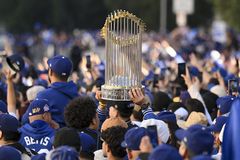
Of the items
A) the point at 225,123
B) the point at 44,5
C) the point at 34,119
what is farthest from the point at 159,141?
A: the point at 44,5

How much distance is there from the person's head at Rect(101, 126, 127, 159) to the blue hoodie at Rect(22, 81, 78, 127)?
2.38 meters

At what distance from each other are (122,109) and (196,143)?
90.5 inches

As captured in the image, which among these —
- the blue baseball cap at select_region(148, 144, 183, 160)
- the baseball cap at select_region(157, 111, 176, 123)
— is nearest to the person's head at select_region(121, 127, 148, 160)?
the blue baseball cap at select_region(148, 144, 183, 160)

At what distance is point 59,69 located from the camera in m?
11.6

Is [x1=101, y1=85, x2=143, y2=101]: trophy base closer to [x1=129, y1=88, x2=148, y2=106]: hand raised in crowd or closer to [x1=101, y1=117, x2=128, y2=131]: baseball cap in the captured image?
[x1=129, y1=88, x2=148, y2=106]: hand raised in crowd

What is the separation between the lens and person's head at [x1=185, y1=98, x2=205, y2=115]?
1192 cm

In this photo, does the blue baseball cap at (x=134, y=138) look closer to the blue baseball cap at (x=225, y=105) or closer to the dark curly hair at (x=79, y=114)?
the dark curly hair at (x=79, y=114)

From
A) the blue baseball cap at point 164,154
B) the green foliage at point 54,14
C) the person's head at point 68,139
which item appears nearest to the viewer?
the blue baseball cap at point 164,154

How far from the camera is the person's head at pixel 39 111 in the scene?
1044 cm

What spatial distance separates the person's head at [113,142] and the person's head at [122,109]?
3.34ft

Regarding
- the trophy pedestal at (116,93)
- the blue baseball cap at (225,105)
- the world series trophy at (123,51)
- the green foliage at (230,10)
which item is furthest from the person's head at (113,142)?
the green foliage at (230,10)

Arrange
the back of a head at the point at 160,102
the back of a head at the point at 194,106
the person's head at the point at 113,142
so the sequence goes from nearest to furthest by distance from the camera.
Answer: the person's head at the point at 113,142 → the back of a head at the point at 194,106 → the back of a head at the point at 160,102

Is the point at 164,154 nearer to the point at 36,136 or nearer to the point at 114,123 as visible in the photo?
the point at 114,123

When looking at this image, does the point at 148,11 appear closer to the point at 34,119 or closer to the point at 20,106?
the point at 20,106
